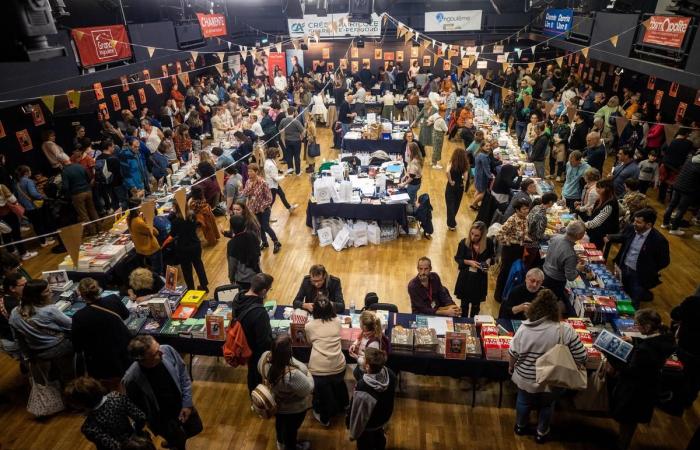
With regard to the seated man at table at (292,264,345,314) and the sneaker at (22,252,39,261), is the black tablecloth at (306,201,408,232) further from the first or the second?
the sneaker at (22,252,39,261)

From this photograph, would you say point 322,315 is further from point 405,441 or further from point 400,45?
point 400,45

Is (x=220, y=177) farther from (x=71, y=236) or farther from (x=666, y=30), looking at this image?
(x=666, y=30)

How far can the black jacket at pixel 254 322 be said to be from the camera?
3.46 metres

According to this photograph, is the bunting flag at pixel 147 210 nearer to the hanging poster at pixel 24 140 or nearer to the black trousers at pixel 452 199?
the black trousers at pixel 452 199

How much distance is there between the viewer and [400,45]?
18.8 metres

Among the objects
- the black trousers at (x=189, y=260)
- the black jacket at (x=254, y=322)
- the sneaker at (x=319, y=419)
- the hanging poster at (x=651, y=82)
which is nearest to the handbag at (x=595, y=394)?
the sneaker at (x=319, y=419)

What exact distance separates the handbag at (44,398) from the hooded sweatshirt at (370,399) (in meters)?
3.04

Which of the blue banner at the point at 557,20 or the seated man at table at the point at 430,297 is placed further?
the blue banner at the point at 557,20

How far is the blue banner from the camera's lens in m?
Answer: 13.4

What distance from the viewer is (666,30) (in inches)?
306

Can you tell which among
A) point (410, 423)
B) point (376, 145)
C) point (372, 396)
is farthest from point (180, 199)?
point (376, 145)

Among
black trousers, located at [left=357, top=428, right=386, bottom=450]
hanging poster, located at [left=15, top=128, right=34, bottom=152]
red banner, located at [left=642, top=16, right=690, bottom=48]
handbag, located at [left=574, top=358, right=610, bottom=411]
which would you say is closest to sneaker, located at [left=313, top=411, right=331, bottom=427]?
black trousers, located at [left=357, top=428, right=386, bottom=450]

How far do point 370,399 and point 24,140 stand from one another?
8.80 meters

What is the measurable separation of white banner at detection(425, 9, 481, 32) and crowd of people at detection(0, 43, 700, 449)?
31.3 ft
